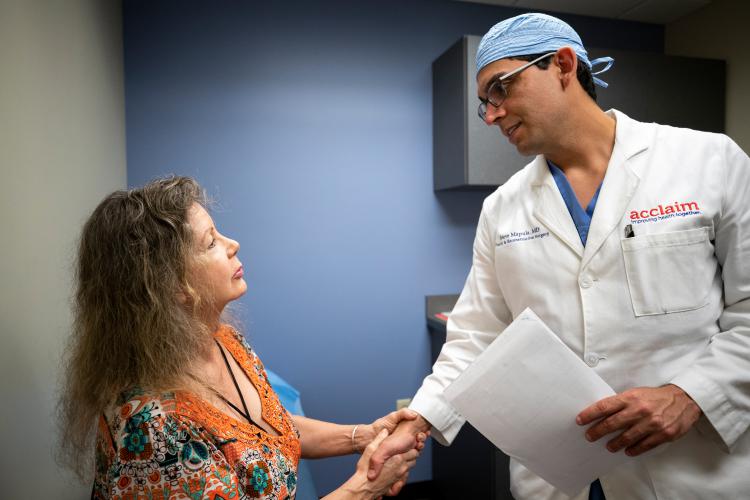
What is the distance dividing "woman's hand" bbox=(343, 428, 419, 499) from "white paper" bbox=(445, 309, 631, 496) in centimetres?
28

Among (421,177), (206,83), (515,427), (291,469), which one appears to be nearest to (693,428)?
(515,427)

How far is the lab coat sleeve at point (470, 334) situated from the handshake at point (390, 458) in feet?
0.14

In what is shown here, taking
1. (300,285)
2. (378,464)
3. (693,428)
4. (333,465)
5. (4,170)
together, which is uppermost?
(4,170)

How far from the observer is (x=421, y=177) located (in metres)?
2.36

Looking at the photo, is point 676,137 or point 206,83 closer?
point 676,137

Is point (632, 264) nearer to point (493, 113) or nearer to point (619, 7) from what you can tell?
point (493, 113)

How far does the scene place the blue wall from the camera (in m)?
2.09

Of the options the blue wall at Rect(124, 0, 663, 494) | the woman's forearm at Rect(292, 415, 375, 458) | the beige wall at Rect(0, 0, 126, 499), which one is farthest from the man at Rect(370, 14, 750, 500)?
the blue wall at Rect(124, 0, 663, 494)

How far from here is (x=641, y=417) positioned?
83cm

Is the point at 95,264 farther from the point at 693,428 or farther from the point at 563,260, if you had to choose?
the point at 693,428

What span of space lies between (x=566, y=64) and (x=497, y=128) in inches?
40.5

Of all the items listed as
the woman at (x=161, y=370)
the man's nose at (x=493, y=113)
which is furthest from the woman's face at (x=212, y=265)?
the man's nose at (x=493, y=113)

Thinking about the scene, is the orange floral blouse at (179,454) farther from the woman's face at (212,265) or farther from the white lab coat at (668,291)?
the white lab coat at (668,291)

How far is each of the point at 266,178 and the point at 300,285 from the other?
0.53 m
